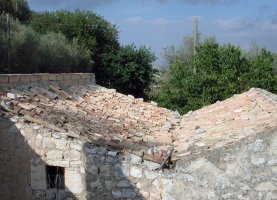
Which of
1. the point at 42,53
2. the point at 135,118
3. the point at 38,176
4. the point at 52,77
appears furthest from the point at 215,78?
the point at 38,176

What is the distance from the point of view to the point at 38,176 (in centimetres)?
782

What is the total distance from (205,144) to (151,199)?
146 cm

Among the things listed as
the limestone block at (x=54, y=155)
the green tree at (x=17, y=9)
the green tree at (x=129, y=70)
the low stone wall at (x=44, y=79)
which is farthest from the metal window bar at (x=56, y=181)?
the green tree at (x=17, y=9)

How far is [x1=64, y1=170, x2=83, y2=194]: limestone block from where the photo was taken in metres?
7.68

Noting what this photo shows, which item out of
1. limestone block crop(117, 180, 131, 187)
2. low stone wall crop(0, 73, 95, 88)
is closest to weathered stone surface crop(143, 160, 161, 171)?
limestone block crop(117, 180, 131, 187)

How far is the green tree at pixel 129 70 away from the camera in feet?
87.5

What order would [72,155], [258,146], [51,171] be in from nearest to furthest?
[258,146]
[72,155]
[51,171]

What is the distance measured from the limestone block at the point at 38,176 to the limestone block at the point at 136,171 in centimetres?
160

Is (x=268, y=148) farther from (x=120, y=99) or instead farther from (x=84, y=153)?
(x=120, y=99)

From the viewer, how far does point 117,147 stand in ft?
24.9

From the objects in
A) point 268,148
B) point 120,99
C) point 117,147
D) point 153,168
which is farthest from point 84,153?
point 120,99

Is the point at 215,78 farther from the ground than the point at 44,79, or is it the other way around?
the point at 215,78

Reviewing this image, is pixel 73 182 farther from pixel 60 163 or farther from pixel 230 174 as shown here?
pixel 230 174

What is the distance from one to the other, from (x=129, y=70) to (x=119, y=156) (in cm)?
1932
